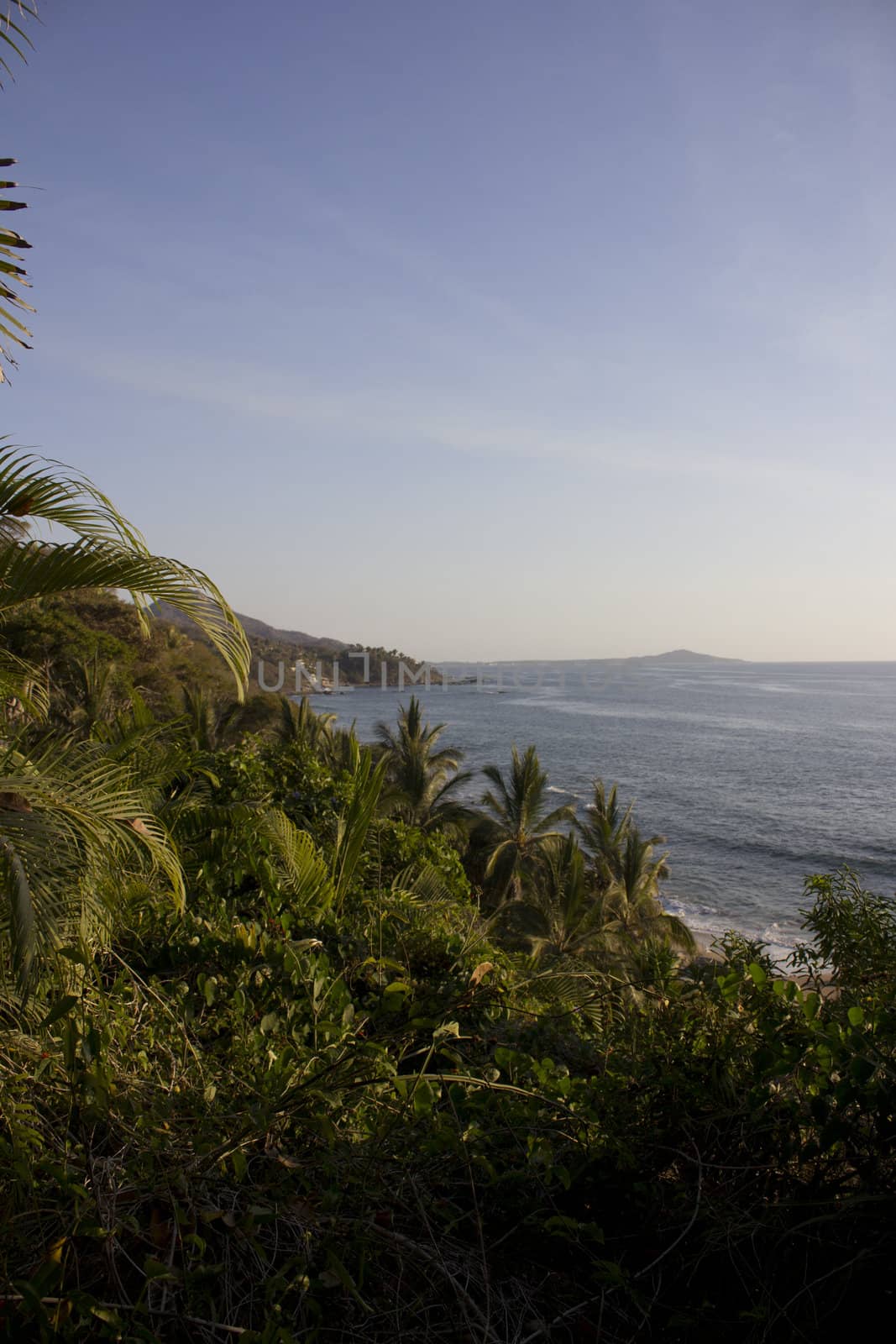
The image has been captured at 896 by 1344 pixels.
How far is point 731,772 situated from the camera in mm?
56781

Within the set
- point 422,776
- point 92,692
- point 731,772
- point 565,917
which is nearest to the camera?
point 92,692

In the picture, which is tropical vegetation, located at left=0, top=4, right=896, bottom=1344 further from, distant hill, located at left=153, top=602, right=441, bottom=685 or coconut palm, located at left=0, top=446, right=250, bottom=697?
distant hill, located at left=153, top=602, right=441, bottom=685

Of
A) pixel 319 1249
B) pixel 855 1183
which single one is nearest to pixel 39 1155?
pixel 319 1249

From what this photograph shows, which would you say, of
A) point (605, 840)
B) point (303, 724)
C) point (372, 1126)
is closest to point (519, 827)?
point (605, 840)

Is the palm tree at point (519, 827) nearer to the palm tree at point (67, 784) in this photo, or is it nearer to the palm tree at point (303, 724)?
the palm tree at point (303, 724)

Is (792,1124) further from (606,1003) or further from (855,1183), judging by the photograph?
(606,1003)

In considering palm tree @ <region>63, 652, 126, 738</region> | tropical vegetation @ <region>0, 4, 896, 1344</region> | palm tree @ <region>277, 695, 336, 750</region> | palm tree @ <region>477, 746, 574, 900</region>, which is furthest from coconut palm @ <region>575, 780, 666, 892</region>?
tropical vegetation @ <region>0, 4, 896, 1344</region>

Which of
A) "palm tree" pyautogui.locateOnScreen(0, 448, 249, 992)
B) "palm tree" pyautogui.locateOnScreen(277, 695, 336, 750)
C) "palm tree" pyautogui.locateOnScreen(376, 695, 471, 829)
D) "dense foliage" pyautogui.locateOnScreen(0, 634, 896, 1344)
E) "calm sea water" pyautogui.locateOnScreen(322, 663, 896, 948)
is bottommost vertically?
"calm sea water" pyautogui.locateOnScreen(322, 663, 896, 948)

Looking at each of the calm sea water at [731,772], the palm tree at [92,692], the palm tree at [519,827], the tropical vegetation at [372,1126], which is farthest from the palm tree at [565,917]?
the tropical vegetation at [372,1126]

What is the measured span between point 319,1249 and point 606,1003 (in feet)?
4.29

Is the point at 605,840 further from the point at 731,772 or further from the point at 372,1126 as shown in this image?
the point at 731,772

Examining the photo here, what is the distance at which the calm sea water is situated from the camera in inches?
1293

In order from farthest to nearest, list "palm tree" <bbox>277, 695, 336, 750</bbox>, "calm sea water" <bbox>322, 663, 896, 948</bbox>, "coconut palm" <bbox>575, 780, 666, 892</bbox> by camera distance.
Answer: "calm sea water" <bbox>322, 663, 896, 948</bbox>
"palm tree" <bbox>277, 695, 336, 750</bbox>
"coconut palm" <bbox>575, 780, 666, 892</bbox>

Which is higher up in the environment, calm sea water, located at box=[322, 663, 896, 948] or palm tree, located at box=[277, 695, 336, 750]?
palm tree, located at box=[277, 695, 336, 750]
